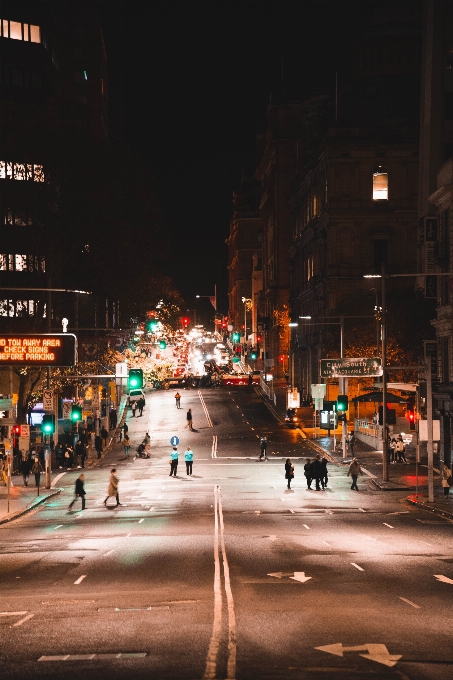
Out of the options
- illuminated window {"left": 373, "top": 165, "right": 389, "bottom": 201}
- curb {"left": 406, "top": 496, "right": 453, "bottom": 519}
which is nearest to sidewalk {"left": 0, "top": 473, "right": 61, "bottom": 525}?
curb {"left": 406, "top": 496, "right": 453, "bottom": 519}

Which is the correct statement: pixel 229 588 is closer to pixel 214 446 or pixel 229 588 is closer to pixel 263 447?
pixel 263 447

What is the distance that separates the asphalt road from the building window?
57.3 meters

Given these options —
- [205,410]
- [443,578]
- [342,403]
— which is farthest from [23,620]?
[205,410]

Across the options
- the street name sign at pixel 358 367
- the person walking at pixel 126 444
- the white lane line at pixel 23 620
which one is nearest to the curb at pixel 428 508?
the street name sign at pixel 358 367

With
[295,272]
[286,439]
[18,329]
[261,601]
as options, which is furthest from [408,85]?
[261,601]

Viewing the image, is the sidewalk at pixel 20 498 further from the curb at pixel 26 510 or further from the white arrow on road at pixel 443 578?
the white arrow on road at pixel 443 578

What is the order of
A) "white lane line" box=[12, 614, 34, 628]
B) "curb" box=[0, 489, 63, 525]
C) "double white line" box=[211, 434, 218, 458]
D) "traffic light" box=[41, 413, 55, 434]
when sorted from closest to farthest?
"white lane line" box=[12, 614, 34, 628], "curb" box=[0, 489, 63, 525], "traffic light" box=[41, 413, 55, 434], "double white line" box=[211, 434, 218, 458]

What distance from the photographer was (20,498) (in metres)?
46.0

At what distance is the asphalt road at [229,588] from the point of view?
46.0 ft

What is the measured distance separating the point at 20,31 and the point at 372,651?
86.2 meters

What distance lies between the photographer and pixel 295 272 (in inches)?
4766

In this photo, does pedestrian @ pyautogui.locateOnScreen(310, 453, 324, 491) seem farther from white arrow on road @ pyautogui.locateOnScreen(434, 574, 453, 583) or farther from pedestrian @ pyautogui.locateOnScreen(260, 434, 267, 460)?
white arrow on road @ pyautogui.locateOnScreen(434, 574, 453, 583)

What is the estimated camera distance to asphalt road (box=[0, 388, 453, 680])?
14.0m

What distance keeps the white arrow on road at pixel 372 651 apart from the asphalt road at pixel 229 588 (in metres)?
0.03
